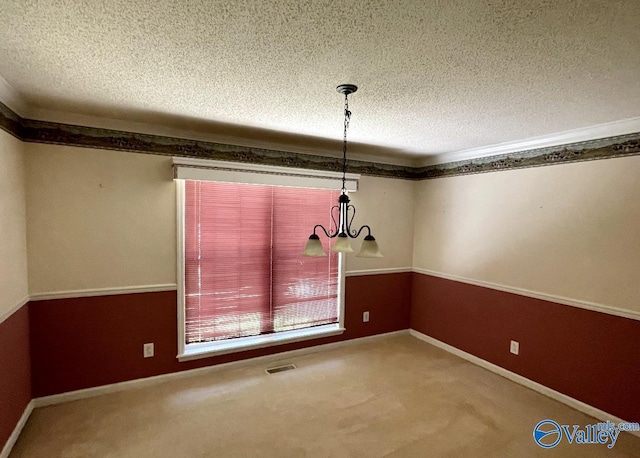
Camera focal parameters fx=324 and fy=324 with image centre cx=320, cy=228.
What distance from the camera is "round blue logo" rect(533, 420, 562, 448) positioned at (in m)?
2.35

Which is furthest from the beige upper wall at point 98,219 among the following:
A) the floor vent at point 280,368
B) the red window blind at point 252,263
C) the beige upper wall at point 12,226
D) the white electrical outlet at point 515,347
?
A: the white electrical outlet at point 515,347

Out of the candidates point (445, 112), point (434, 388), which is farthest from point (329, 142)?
point (434, 388)

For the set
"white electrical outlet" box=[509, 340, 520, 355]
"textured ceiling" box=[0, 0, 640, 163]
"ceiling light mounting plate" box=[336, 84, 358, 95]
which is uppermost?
"textured ceiling" box=[0, 0, 640, 163]

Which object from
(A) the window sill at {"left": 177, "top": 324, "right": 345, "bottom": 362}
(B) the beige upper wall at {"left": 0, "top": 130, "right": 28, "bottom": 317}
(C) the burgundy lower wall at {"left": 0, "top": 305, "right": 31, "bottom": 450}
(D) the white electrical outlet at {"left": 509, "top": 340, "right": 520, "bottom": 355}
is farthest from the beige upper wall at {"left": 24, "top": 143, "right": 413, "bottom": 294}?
(D) the white electrical outlet at {"left": 509, "top": 340, "right": 520, "bottom": 355}

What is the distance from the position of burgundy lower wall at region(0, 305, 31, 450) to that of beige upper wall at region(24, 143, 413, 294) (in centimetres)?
36

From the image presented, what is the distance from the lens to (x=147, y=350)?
3008 mm

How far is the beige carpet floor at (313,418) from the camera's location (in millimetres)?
2234

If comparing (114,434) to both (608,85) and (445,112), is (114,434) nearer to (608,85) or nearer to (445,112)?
(445,112)

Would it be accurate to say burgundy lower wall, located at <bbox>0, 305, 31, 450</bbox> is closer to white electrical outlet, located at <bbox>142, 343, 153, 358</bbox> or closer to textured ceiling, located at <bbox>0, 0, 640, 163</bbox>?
white electrical outlet, located at <bbox>142, 343, 153, 358</bbox>

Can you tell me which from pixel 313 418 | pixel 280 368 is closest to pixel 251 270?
pixel 280 368

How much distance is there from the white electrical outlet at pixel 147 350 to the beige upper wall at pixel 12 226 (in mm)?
1015

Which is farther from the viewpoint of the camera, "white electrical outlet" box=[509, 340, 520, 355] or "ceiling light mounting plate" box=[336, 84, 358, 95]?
"white electrical outlet" box=[509, 340, 520, 355]

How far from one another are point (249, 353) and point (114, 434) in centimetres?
136

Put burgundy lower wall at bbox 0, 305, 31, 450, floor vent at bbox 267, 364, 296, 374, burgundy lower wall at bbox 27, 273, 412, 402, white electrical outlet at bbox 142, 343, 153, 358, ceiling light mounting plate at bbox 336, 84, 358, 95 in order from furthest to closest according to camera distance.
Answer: floor vent at bbox 267, 364, 296, 374 → white electrical outlet at bbox 142, 343, 153, 358 → burgundy lower wall at bbox 27, 273, 412, 402 → burgundy lower wall at bbox 0, 305, 31, 450 → ceiling light mounting plate at bbox 336, 84, 358, 95
